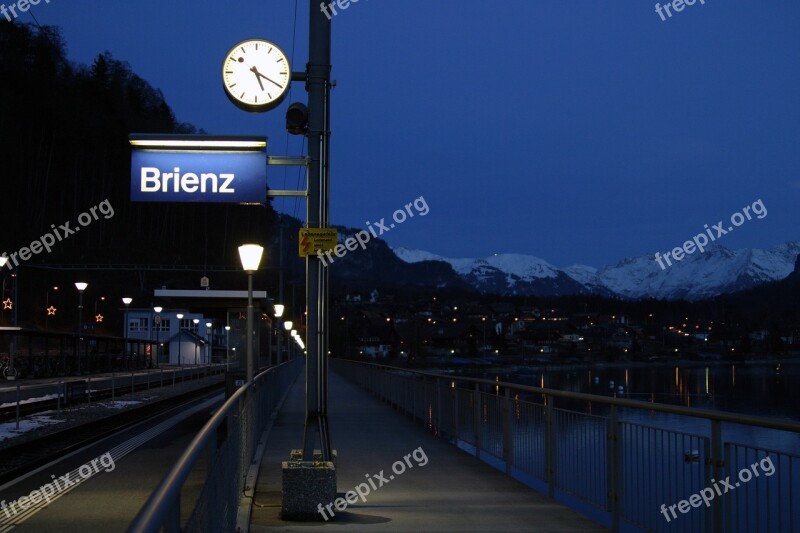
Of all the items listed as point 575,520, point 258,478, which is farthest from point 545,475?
point 258,478

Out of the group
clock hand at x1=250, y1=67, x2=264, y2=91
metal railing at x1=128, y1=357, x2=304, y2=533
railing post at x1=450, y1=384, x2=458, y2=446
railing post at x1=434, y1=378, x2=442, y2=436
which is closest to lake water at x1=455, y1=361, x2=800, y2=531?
metal railing at x1=128, y1=357, x2=304, y2=533

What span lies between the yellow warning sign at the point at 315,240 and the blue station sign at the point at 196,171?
3.07 feet

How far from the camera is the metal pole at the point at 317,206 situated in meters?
8.98

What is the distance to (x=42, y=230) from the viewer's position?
10206cm

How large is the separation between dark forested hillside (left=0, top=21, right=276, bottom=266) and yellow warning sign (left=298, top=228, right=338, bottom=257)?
291ft

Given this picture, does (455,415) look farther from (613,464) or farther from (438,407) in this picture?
(613,464)

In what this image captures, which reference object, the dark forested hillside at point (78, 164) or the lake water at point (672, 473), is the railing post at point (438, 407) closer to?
the lake water at point (672, 473)

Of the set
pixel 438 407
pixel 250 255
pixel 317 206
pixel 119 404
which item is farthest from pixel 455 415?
pixel 119 404

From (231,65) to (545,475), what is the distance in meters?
5.50

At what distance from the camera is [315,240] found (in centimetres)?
878

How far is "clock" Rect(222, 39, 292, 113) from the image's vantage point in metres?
9.30

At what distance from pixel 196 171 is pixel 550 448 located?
474 cm

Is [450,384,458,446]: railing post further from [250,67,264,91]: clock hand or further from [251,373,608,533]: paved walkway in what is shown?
[250,67,264,91]: clock hand

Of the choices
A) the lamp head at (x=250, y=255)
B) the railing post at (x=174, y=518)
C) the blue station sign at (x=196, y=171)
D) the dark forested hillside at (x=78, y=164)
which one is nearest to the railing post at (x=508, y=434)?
the blue station sign at (x=196, y=171)
